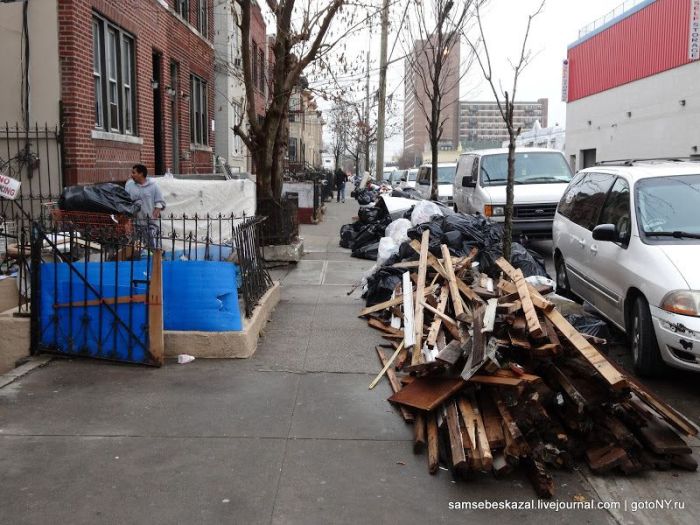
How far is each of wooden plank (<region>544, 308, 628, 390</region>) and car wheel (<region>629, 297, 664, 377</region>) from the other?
1172mm

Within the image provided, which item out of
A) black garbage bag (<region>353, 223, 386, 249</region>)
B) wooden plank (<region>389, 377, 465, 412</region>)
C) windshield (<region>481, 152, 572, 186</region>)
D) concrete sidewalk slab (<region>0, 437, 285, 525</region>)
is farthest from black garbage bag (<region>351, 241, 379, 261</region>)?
concrete sidewalk slab (<region>0, 437, 285, 525</region>)

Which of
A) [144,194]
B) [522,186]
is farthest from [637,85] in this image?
[144,194]

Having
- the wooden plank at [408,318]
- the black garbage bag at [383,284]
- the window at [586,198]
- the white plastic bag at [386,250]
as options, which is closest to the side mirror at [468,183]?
the white plastic bag at [386,250]

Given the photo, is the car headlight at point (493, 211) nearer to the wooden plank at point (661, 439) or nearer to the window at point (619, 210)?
the window at point (619, 210)

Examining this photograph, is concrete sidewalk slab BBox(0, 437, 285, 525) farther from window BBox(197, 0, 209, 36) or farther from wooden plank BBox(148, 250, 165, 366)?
window BBox(197, 0, 209, 36)

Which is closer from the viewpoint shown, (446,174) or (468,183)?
(468,183)

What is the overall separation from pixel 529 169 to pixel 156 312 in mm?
10400

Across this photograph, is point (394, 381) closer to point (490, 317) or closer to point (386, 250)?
point (490, 317)

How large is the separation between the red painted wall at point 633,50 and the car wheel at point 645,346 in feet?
107

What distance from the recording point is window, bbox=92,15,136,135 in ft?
38.4

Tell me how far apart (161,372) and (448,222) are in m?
5.27

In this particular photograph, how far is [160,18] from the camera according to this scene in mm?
15039

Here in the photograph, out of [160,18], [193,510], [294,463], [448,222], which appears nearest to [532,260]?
[448,222]

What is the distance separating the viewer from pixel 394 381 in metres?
5.73
